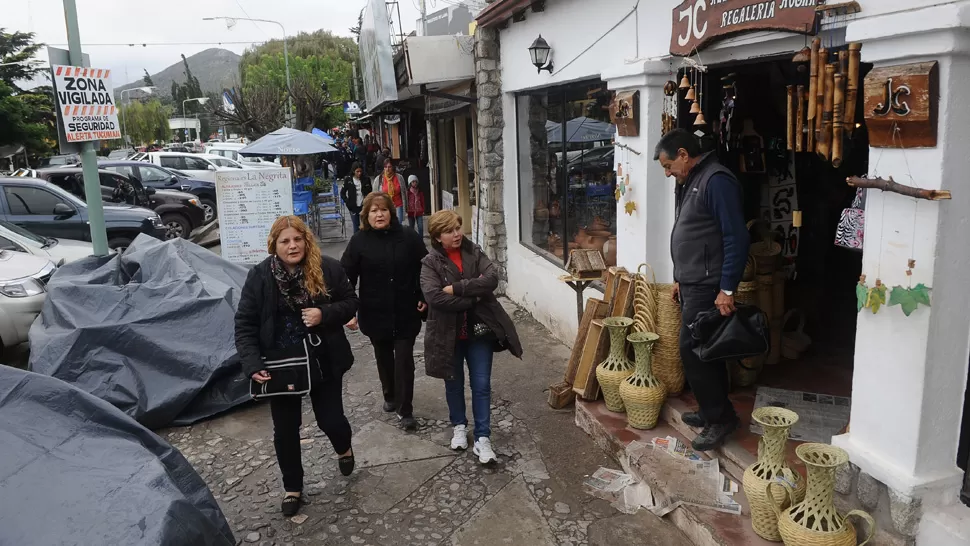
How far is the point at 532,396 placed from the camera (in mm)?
5840

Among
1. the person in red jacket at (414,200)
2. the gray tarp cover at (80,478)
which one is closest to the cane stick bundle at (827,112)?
the gray tarp cover at (80,478)

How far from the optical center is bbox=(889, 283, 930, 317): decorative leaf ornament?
2.79 meters

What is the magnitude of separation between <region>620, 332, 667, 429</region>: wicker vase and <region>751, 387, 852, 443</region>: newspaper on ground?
23.5 inches

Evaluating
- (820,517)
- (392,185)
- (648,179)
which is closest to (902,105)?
(820,517)

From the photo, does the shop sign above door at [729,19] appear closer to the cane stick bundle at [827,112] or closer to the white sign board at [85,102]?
the cane stick bundle at [827,112]

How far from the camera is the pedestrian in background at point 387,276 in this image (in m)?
4.95

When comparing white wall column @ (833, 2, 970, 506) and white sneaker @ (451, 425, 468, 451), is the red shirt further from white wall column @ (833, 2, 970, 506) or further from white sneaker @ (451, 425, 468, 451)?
white wall column @ (833, 2, 970, 506)

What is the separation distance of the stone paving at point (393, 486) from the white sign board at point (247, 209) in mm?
2582

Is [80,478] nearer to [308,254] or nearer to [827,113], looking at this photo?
[308,254]

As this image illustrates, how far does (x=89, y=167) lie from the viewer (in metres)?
7.52

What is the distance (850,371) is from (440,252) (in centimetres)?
310

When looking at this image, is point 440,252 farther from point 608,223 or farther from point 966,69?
point 966,69

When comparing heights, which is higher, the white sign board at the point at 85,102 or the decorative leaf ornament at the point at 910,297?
the white sign board at the point at 85,102

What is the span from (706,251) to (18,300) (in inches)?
253
